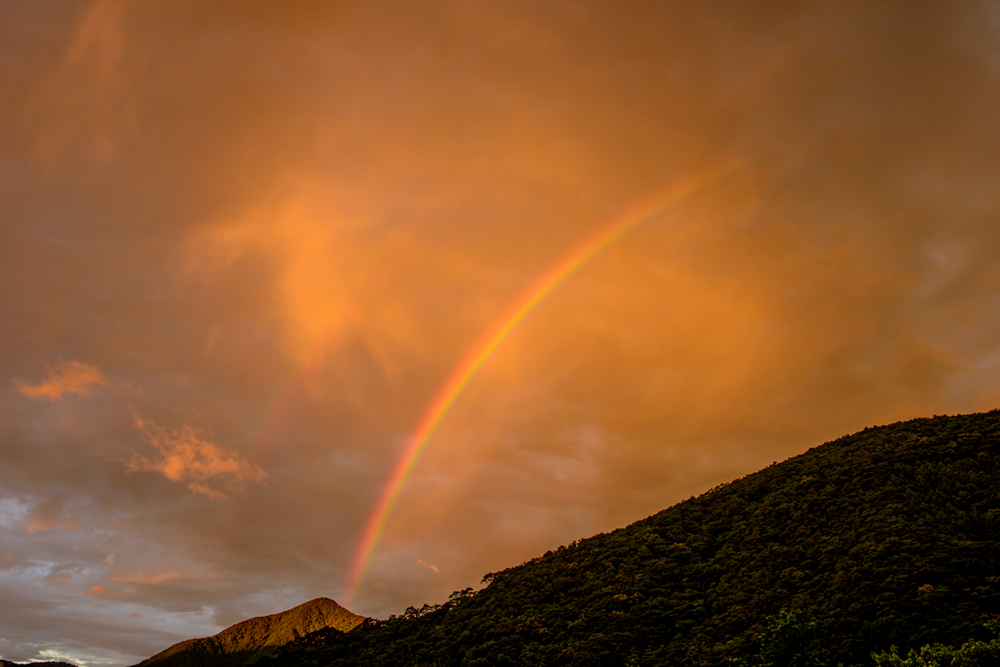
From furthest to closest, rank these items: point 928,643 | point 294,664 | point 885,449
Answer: point 294,664 → point 885,449 → point 928,643

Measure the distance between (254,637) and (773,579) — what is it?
341 feet

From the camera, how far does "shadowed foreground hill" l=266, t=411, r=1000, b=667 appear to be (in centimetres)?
2514

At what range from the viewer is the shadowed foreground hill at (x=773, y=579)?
2514 cm

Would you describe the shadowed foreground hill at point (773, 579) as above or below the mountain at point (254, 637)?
below

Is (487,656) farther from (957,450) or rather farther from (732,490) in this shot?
(957,450)

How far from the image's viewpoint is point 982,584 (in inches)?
987

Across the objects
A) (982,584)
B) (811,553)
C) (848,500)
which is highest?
(848,500)

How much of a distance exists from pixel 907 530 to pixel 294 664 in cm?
4216

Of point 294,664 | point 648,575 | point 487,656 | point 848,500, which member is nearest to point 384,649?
point 294,664

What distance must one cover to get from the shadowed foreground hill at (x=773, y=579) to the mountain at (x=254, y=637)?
204 feet

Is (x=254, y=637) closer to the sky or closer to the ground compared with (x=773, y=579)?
closer to the sky

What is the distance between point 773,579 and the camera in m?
32.2

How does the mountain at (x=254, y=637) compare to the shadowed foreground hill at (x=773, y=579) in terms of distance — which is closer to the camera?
the shadowed foreground hill at (x=773, y=579)

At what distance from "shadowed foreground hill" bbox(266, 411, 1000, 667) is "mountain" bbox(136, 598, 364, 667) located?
62.2 metres
